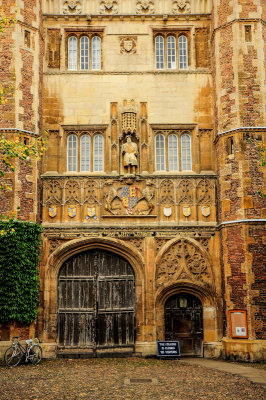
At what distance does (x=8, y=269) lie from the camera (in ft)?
54.2

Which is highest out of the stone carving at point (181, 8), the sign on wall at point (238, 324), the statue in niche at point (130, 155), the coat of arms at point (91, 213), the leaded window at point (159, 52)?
the stone carving at point (181, 8)

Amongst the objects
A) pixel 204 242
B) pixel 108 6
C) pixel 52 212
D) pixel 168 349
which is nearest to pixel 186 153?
pixel 204 242

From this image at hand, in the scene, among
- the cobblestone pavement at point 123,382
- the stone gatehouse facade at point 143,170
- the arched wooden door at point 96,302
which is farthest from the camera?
the arched wooden door at point 96,302

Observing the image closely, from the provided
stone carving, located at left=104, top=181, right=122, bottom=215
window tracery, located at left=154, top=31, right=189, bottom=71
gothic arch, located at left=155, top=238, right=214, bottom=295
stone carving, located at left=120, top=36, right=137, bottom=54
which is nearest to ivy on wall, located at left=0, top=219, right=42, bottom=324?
stone carving, located at left=104, top=181, right=122, bottom=215

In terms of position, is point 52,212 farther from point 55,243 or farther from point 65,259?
point 65,259

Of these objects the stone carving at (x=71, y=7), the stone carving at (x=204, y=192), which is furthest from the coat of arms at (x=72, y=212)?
the stone carving at (x=71, y=7)

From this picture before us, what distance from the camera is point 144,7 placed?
20.0 meters

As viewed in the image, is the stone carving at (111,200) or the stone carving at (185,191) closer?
the stone carving at (111,200)

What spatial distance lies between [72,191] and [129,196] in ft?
6.97

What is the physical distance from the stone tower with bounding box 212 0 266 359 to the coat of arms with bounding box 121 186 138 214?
3077 millimetres

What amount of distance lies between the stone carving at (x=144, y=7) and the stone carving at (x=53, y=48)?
3.35 meters

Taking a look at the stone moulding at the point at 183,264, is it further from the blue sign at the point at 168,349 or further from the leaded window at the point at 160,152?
the leaded window at the point at 160,152

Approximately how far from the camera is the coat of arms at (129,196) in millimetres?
18438

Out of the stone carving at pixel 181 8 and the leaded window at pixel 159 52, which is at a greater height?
the stone carving at pixel 181 8
